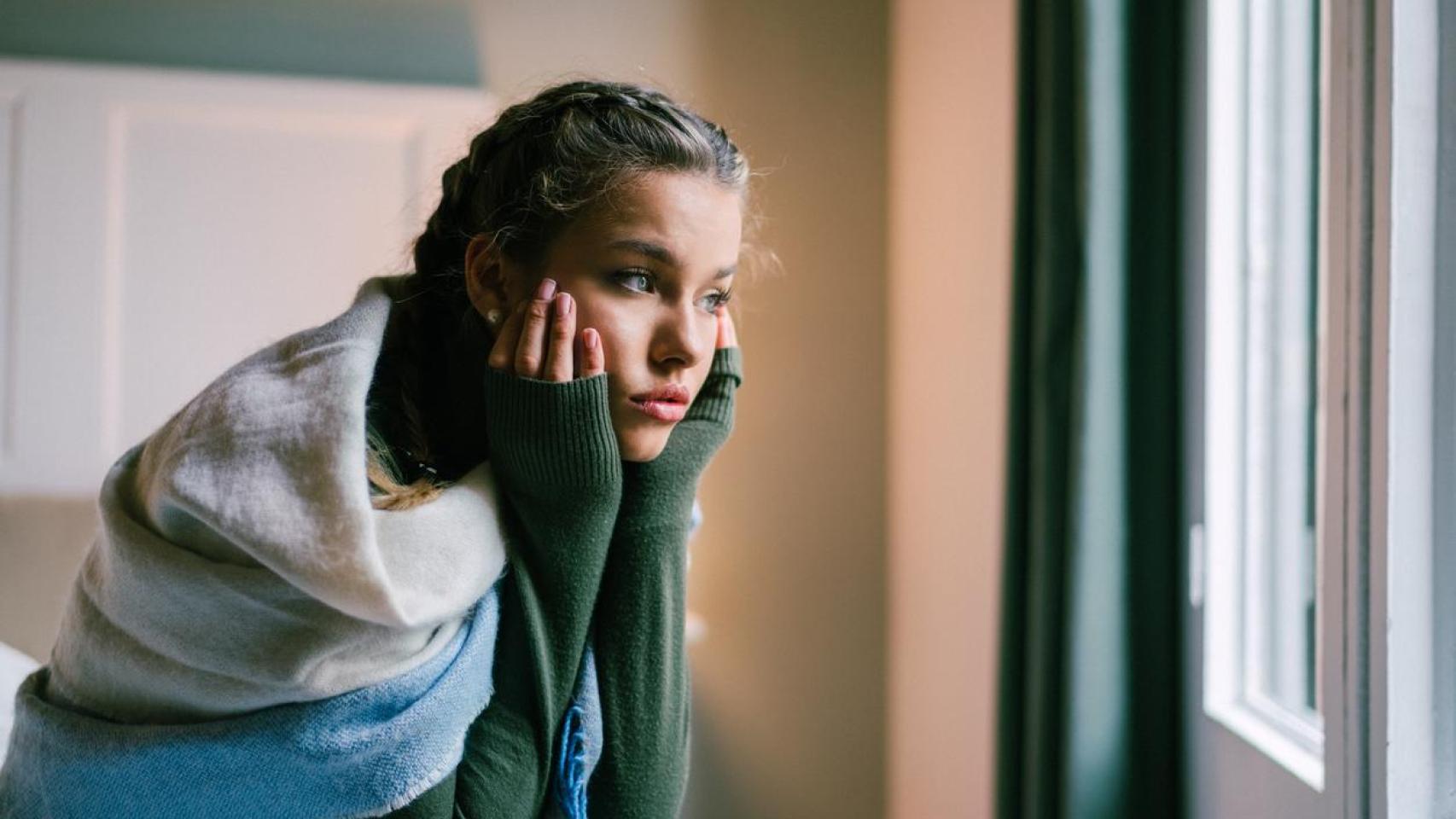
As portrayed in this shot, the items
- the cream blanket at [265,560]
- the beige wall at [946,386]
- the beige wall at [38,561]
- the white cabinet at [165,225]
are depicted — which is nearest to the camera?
the cream blanket at [265,560]

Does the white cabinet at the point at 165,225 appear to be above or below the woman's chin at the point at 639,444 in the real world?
above

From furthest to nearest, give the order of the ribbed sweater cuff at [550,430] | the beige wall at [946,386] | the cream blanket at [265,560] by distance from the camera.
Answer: the beige wall at [946,386] → the ribbed sweater cuff at [550,430] → the cream blanket at [265,560]

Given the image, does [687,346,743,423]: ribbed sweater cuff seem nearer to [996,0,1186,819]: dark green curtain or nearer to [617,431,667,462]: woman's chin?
[617,431,667,462]: woman's chin

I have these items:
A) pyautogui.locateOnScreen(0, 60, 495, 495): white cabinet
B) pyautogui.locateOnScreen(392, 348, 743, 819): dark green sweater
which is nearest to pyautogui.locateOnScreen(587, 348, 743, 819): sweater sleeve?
pyautogui.locateOnScreen(392, 348, 743, 819): dark green sweater

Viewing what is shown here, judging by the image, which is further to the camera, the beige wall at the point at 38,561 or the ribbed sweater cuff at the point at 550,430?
the beige wall at the point at 38,561

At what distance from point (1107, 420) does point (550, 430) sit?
2.37 ft

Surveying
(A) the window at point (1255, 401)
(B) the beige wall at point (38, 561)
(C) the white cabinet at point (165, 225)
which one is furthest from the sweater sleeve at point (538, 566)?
(B) the beige wall at point (38, 561)

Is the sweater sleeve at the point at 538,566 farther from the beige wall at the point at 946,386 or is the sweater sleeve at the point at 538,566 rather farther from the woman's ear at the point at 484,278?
the beige wall at the point at 946,386

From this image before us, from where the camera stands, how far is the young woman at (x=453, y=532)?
0.55m

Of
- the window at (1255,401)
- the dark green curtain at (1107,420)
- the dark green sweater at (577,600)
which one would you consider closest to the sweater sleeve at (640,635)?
the dark green sweater at (577,600)

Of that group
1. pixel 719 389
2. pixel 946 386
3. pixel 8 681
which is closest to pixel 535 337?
pixel 719 389

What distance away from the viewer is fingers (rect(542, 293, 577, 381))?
0.67 meters

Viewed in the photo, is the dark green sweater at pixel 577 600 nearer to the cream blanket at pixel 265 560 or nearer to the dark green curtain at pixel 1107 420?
the cream blanket at pixel 265 560

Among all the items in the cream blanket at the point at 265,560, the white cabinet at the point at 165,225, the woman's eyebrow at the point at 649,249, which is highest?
the white cabinet at the point at 165,225
